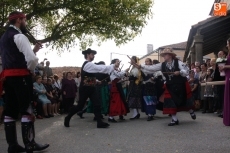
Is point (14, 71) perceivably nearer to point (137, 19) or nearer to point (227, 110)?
point (227, 110)

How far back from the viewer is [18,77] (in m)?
4.93

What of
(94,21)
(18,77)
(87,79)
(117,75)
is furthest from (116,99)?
(94,21)

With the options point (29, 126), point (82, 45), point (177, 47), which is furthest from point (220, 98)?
point (177, 47)

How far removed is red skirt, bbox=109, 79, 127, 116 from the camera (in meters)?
9.55

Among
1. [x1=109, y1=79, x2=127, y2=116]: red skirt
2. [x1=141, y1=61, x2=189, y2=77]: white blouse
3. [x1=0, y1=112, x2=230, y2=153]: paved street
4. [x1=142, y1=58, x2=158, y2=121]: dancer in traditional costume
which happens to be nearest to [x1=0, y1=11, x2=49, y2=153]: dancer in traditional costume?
[x1=0, y1=112, x2=230, y2=153]: paved street

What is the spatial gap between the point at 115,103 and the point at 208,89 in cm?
376

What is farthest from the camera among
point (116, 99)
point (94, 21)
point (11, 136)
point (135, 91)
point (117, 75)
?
point (94, 21)

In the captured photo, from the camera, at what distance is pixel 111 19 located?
781 inches

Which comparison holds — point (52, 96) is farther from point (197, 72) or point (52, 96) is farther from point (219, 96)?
point (219, 96)

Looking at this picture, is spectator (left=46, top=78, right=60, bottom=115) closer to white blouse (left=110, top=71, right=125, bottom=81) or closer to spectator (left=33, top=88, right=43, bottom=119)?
spectator (left=33, top=88, right=43, bottom=119)

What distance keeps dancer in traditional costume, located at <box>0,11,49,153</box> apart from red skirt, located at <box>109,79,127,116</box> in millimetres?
4482

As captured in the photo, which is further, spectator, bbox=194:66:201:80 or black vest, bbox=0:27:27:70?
spectator, bbox=194:66:201:80

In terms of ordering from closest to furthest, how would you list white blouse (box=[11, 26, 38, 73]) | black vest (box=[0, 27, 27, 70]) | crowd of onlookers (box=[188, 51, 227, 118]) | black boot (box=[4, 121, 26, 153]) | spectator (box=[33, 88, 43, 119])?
white blouse (box=[11, 26, 38, 73]), black vest (box=[0, 27, 27, 70]), black boot (box=[4, 121, 26, 153]), crowd of onlookers (box=[188, 51, 227, 118]), spectator (box=[33, 88, 43, 119])

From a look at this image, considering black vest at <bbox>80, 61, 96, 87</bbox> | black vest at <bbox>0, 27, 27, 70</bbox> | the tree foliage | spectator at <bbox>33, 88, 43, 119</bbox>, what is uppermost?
the tree foliage
